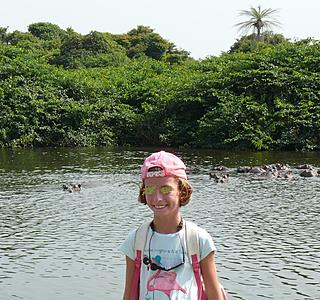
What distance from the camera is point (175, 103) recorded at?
3731cm

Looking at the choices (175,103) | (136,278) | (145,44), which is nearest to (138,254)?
(136,278)

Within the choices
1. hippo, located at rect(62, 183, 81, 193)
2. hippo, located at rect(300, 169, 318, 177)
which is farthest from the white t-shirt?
hippo, located at rect(300, 169, 318, 177)

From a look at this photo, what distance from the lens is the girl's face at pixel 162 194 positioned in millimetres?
3957

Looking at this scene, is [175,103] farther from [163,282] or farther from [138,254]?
[163,282]

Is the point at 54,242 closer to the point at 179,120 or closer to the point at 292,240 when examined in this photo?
the point at 292,240

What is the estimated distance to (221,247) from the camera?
12.1 metres

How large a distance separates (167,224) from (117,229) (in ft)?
32.2

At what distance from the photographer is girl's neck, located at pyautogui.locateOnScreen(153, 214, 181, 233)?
400 centimetres

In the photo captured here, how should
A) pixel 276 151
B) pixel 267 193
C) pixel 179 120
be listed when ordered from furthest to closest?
pixel 179 120 → pixel 276 151 → pixel 267 193

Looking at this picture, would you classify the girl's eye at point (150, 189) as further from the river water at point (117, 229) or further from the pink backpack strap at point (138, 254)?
the river water at point (117, 229)

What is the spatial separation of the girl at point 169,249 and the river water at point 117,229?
5537mm

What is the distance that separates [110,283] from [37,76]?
31.7 metres

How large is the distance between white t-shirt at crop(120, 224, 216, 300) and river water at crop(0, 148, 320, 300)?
555 cm

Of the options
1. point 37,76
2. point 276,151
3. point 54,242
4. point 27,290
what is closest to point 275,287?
point 27,290
